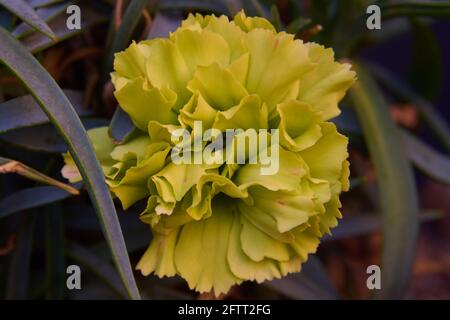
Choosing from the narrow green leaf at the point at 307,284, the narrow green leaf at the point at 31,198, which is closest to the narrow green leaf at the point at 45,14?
the narrow green leaf at the point at 31,198

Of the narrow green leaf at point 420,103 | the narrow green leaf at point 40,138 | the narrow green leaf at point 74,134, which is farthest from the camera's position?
the narrow green leaf at point 420,103

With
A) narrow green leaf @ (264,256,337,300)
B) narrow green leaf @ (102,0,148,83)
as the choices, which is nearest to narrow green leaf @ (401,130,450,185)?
narrow green leaf @ (264,256,337,300)

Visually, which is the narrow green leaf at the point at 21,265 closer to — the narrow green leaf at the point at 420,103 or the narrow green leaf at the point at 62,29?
the narrow green leaf at the point at 62,29

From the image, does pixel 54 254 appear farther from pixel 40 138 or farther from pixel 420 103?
pixel 420 103

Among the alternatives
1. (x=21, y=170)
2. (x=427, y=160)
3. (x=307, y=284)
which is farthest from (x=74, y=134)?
(x=427, y=160)

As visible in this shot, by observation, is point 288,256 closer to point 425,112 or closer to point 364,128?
point 364,128

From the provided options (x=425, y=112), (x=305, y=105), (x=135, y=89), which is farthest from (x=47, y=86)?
(x=425, y=112)
